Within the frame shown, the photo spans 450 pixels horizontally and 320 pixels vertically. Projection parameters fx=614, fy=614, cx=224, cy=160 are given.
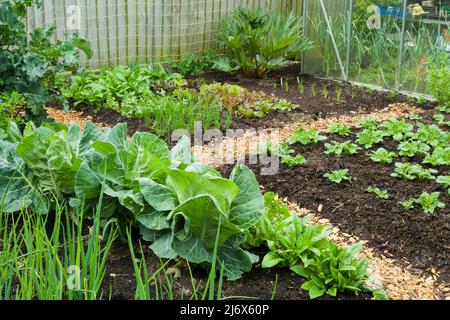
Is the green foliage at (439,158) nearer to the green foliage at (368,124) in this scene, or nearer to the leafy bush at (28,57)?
the green foliage at (368,124)

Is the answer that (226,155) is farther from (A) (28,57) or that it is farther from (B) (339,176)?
(A) (28,57)

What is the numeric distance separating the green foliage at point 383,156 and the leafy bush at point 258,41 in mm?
3152

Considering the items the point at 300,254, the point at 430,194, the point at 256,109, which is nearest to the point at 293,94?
the point at 256,109

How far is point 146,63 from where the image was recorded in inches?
301

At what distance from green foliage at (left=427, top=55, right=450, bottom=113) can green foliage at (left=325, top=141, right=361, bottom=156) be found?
5.82 ft

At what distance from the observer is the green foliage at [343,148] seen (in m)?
4.67

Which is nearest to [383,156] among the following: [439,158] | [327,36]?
[439,158]

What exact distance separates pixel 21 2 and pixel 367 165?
276 centimetres

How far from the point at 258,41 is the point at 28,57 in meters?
3.64

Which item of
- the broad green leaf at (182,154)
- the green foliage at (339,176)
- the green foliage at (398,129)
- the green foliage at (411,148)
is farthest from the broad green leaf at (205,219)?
the green foliage at (398,129)

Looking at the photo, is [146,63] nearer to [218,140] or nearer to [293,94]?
[293,94]

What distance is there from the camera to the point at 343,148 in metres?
4.74

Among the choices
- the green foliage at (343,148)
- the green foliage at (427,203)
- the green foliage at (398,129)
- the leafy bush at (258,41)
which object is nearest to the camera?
the green foliage at (427,203)

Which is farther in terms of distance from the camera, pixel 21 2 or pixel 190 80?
pixel 190 80
